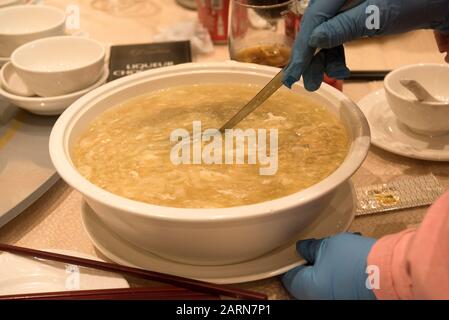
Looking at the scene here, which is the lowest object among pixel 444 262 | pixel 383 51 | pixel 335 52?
pixel 383 51

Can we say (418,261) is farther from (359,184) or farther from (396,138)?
(396,138)

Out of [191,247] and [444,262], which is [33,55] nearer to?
[191,247]

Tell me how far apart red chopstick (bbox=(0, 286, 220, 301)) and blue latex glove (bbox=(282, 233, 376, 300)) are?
0.18 meters

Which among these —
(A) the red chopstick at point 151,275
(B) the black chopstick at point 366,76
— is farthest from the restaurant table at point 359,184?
(A) the red chopstick at point 151,275

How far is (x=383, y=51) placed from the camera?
2.07 meters

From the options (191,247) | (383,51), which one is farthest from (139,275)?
(383,51)

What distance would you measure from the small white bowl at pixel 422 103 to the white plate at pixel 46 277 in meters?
0.93

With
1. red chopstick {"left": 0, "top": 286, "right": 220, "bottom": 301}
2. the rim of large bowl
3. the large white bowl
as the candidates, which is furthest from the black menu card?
red chopstick {"left": 0, "top": 286, "right": 220, "bottom": 301}

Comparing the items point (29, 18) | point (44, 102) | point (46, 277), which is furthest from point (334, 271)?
point (29, 18)

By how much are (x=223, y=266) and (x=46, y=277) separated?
36cm

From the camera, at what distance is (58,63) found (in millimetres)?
1766

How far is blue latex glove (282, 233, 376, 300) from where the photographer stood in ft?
3.04

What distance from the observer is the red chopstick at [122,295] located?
91cm

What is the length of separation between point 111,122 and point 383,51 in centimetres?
128
